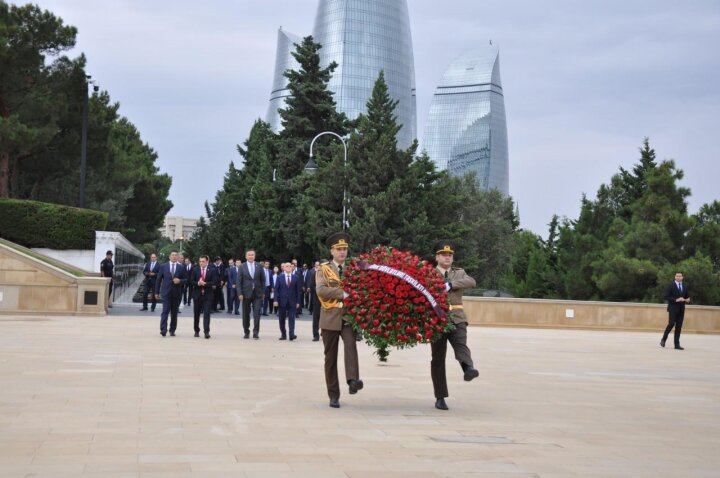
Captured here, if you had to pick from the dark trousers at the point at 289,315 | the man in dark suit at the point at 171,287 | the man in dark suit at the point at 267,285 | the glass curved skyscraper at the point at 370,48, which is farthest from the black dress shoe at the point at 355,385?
the glass curved skyscraper at the point at 370,48

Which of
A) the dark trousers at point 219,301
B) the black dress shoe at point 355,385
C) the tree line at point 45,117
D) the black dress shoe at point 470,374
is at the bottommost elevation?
the black dress shoe at point 355,385

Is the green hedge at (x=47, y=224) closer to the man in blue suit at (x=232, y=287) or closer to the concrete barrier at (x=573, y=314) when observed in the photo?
the man in blue suit at (x=232, y=287)

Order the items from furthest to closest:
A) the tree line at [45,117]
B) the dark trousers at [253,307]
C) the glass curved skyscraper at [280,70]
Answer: the glass curved skyscraper at [280,70]
the tree line at [45,117]
the dark trousers at [253,307]

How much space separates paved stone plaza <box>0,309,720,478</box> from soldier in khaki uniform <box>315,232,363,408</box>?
0.32 meters

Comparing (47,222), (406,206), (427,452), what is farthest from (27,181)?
(427,452)

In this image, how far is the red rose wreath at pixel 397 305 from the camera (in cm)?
1024

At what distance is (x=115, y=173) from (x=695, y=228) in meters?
31.0

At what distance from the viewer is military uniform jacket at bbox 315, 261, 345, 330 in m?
10.5

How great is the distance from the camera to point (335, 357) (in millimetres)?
10492

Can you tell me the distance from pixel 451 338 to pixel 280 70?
158150mm

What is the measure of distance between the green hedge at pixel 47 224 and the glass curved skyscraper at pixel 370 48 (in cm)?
10640

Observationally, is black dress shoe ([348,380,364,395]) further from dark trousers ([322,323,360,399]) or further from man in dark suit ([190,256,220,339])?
man in dark suit ([190,256,220,339])

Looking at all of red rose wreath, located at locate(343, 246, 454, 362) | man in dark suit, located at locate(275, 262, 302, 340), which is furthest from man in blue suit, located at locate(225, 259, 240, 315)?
red rose wreath, located at locate(343, 246, 454, 362)

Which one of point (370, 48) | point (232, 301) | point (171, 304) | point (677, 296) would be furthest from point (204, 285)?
point (370, 48)
